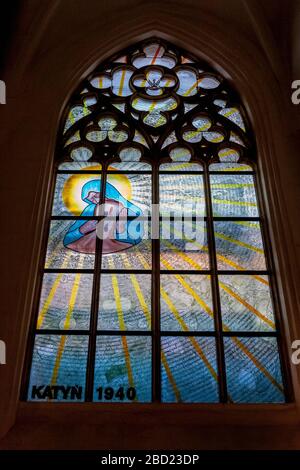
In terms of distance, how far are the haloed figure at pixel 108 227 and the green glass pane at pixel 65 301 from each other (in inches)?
12.7

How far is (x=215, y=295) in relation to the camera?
436 centimetres

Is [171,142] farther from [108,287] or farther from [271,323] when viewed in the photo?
[271,323]

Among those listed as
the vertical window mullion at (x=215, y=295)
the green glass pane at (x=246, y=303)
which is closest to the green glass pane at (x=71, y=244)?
the vertical window mullion at (x=215, y=295)

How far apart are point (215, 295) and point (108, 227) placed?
1.18 meters

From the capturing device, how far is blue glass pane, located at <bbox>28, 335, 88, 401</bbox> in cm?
390

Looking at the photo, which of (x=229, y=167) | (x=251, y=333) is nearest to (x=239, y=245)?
(x=251, y=333)

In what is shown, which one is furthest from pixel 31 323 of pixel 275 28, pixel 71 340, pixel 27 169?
pixel 275 28

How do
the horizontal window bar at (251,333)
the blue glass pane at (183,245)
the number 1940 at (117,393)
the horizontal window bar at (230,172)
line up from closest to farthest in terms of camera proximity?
the number 1940 at (117,393) < the horizontal window bar at (251,333) < the blue glass pane at (183,245) < the horizontal window bar at (230,172)

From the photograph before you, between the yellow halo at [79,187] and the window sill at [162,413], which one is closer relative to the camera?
the window sill at [162,413]

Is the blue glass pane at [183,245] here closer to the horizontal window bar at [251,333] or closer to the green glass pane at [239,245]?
the green glass pane at [239,245]

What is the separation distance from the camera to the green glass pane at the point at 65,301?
4.24m

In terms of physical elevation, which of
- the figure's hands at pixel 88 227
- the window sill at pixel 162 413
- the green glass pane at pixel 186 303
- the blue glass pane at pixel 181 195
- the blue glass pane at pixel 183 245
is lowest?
the window sill at pixel 162 413
